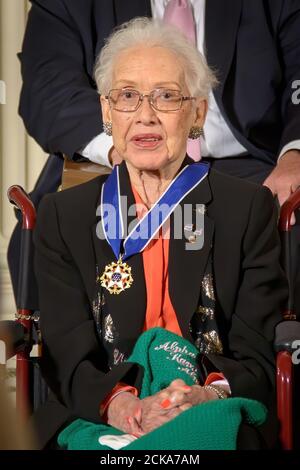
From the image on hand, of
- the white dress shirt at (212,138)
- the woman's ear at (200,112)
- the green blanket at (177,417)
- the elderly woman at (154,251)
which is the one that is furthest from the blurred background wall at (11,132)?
the green blanket at (177,417)

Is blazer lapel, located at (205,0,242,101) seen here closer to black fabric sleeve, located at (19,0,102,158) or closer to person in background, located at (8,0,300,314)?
person in background, located at (8,0,300,314)

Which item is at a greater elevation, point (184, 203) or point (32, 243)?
point (184, 203)

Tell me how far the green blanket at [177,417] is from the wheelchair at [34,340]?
142 millimetres

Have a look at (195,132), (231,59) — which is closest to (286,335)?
(195,132)

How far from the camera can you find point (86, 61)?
2438 millimetres

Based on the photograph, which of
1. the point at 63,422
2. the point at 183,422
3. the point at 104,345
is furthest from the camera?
the point at 104,345

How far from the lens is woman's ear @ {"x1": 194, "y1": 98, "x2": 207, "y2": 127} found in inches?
87.1

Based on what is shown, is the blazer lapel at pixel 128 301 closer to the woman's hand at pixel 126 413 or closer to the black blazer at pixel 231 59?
the woman's hand at pixel 126 413

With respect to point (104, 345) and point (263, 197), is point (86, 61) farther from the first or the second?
point (104, 345)

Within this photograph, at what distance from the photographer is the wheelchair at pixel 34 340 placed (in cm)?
197

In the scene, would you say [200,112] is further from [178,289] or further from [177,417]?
[177,417]

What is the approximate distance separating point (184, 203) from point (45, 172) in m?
0.57

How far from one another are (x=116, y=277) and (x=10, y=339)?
0.34m
